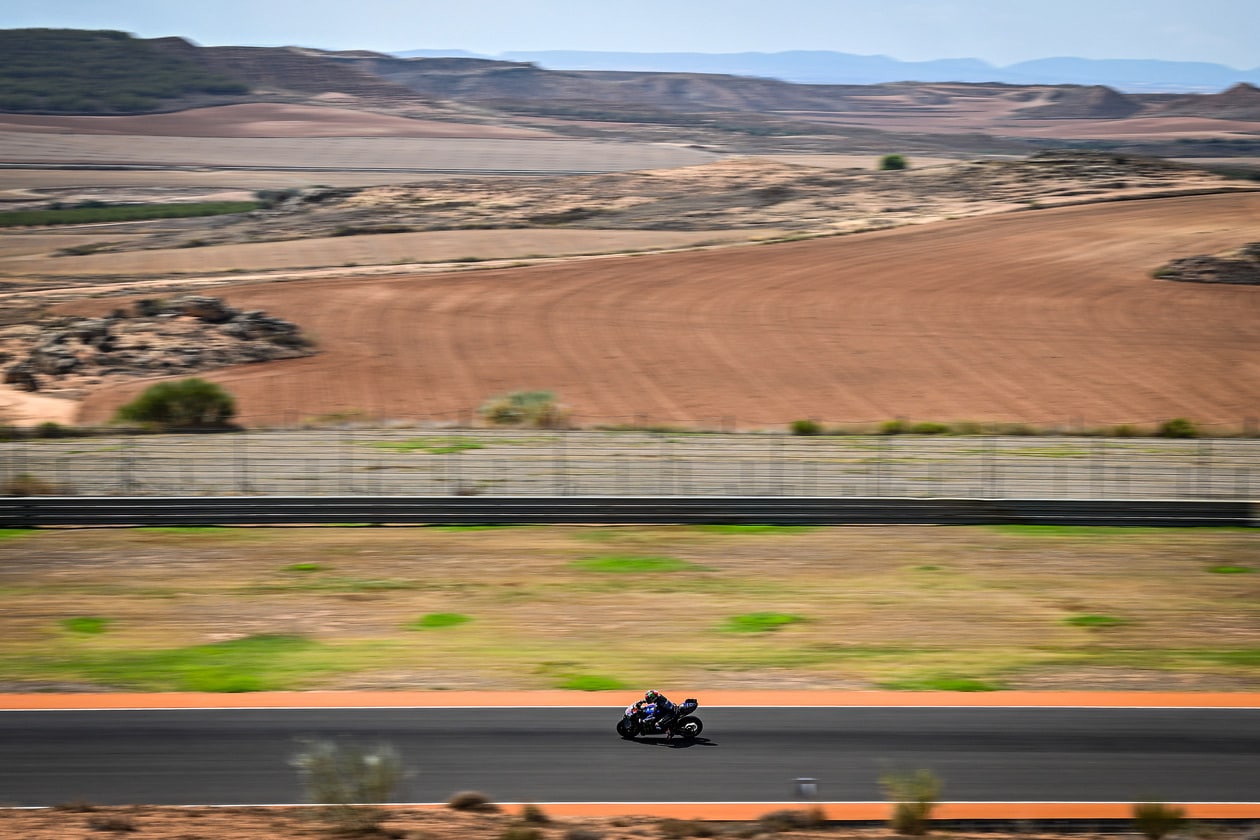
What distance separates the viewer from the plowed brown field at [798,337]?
112 ft

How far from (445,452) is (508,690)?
41.2ft

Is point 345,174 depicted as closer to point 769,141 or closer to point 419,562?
point 769,141

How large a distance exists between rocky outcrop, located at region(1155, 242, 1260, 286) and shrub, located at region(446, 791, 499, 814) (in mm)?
45984

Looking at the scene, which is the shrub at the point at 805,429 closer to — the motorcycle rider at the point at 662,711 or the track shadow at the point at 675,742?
the track shadow at the point at 675,742

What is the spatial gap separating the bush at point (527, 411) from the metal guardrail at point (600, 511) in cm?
847

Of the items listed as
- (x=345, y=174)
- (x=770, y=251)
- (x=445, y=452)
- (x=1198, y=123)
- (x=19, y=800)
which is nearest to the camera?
(x=19, y=800)

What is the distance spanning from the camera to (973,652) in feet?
52.8

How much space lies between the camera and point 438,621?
56.6 feet

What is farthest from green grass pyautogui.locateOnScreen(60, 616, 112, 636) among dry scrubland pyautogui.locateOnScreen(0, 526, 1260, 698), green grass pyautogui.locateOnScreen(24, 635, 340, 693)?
green grass pyautogui.locateOnScreen(24, 635, 340, 693)

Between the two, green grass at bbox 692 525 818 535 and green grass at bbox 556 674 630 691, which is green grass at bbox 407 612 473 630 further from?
green grass at bbox 692 525 818 535

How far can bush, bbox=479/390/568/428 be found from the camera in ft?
102

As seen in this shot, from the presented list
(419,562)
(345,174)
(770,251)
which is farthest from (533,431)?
(345,174)

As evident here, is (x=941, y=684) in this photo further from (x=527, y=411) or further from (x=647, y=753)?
(x=527, y=411)

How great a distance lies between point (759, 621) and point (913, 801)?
241 inches
